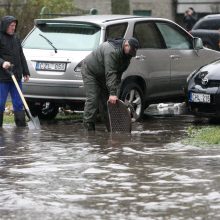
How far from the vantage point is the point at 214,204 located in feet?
25.3

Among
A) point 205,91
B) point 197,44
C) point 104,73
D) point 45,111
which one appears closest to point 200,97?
point 205,91

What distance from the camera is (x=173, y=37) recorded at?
616 inches

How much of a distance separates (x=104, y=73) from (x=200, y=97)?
1.69 meters

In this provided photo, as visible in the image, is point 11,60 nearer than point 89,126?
No

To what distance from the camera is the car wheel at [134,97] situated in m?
14.3

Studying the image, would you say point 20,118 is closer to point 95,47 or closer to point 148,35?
point 95,47

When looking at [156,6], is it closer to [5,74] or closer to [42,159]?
[5,74]

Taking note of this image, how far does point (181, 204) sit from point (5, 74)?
626cm

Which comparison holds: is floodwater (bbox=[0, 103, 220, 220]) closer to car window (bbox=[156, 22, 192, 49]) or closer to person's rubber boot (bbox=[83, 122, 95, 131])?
person's rubber boot (bbox=[83, 122, 95, 131])

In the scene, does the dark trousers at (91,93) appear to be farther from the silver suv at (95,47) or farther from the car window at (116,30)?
the car window at (116,30)

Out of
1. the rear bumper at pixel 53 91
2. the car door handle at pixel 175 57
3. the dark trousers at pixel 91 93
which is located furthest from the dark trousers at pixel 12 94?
the car door handle at pixel 175 57

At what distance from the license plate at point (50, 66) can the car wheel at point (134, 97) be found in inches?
40.9

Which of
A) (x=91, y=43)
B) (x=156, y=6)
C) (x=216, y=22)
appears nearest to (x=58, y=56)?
(x=91, y=43)

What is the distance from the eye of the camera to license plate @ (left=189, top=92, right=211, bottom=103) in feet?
44.4
